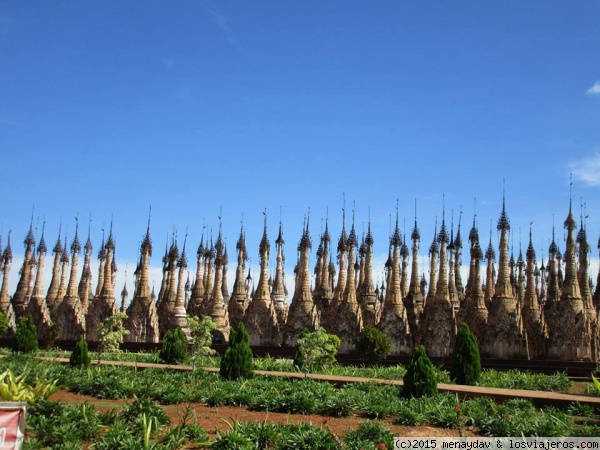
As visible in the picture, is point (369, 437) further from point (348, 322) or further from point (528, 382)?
point (348, 322)

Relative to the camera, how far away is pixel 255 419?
14125mm

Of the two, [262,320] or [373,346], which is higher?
[262,320]

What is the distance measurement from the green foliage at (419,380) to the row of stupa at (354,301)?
54.8ft

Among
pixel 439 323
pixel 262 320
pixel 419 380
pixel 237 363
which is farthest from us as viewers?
pixel 262 320

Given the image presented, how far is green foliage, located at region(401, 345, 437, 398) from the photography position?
52.5ft

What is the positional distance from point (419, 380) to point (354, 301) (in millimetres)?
21947

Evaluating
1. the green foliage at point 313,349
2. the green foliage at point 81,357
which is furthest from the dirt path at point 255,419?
the green foliage at point 313,349

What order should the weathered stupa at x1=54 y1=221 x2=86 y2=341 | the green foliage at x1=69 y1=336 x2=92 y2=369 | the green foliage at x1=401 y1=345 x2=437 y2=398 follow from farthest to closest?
the weathered stupa at x1=54 y1=221 x2=86 y2=341 → the green foliage at x1=69 y1=336 x2=92 y2=369 → the green foliage at x1=401 y1=345 x2=437 y2=398

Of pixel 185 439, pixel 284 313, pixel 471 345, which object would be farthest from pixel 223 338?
pixel 185 439

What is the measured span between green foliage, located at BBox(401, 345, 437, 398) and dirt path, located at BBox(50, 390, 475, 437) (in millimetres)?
2097

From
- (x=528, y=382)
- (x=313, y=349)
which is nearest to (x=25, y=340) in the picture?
(x=313, y=349)

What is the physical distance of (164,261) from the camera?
55219 millimetres

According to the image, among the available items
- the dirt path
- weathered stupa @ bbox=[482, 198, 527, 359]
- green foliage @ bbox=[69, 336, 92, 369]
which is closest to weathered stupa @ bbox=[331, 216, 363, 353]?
weathered stupa @ bbox=[482, 198, 527, 359]

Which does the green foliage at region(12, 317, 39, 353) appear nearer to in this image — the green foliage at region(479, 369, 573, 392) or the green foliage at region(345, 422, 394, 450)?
the green foliage at region(479, 369, 573, 392)
